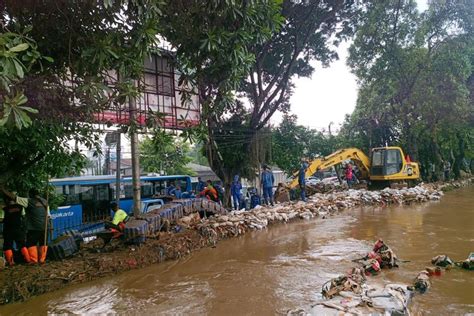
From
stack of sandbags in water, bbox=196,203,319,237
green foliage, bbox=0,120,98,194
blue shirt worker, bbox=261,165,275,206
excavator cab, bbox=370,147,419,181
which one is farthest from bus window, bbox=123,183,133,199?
excavator cab, bbox=370,147,419,181

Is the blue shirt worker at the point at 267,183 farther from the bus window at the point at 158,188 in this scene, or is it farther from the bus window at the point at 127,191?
the bus window at the point at 127,191

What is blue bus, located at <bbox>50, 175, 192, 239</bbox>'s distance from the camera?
13.1 meters

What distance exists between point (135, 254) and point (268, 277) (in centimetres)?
297

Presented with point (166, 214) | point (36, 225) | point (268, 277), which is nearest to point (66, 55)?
point (36, 225)

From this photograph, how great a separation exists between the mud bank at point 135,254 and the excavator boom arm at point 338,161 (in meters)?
2.94

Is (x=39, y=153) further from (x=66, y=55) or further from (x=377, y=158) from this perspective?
(x=377, y=158)

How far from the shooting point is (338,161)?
18.4 m

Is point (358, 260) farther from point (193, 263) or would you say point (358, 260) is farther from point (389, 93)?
point (389, 93)

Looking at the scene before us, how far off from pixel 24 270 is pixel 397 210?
13.2 metres

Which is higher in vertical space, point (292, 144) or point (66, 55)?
point (66, 55)

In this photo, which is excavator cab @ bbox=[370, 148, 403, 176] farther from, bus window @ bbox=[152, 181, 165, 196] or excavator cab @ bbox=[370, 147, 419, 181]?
bus window @ bbox=[152, 181, 165, 196]

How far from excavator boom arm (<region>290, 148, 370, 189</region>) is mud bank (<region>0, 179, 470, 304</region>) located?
9.65 feet

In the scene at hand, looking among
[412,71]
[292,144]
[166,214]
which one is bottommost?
[166,214]

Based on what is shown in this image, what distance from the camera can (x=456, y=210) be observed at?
1452 centimetres
